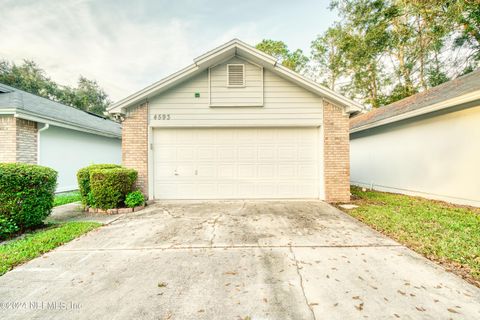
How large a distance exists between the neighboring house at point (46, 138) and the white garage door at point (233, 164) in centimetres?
490

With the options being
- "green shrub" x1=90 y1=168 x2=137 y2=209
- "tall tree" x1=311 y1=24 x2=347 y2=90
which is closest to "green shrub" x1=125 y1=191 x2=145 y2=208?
"green shrub" x1=90 y1=168 x2=137 y2=209

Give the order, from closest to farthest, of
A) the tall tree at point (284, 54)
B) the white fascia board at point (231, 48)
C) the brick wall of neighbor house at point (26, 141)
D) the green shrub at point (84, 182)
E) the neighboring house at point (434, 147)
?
1. the green shrub at point (84, 182)
2. the neighboring house at point (434, 147)
3. the white fascia board at point (231, 48)
4. the brick wall of neighbor house at point (26, 141)
5. the tall tree at point (284, 54)

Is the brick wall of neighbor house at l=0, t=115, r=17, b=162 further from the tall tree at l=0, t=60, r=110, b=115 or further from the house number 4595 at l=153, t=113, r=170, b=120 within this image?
the tall tree at l=0, t=60, r=110, b=115

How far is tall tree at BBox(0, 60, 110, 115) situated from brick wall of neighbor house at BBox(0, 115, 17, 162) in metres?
21.6

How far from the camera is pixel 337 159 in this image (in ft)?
21.2

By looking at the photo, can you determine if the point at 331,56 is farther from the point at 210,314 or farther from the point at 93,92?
the point at 93,92

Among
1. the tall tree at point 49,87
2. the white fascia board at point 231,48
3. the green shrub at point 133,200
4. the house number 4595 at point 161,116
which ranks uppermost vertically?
the tall tree at point 49,87

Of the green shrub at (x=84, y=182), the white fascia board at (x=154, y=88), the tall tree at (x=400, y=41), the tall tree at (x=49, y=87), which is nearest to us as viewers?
the green shrub at (x=84, y=182)

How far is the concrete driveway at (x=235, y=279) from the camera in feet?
6.24

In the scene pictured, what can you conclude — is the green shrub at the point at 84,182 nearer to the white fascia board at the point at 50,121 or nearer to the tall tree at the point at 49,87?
the white fascia board at the point at 50,121

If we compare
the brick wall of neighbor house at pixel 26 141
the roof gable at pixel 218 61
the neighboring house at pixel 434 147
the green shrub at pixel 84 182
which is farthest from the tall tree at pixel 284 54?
the green shrub at pixel 84 182

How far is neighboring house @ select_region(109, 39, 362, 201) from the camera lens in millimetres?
6449

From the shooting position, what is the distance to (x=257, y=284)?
2285 mm

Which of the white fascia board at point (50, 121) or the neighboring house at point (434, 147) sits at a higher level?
the white fascia board at point (50, 121)
